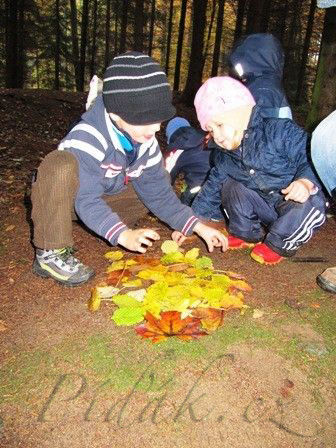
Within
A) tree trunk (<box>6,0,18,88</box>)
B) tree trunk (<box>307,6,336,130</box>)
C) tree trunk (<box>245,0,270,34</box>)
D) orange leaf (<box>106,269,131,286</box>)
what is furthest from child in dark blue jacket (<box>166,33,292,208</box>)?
tree trunk (<box>6,0,18,88</box>)

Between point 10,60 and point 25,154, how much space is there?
39.5 feet

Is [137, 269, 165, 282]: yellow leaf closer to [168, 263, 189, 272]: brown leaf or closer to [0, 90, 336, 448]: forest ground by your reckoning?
[168, 263, 189, 272]: brown leaf

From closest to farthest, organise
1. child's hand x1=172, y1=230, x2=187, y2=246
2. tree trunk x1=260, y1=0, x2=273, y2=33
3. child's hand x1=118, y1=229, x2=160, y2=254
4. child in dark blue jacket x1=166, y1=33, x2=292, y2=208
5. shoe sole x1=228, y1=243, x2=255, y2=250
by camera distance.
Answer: child's hand x1=118, y1=229, x2=160, y2=254 < child's hand x1=172, y1=230, x2=187, y2=246 < shoe sole x1=228, y1=243, x2=255, y2=250 < child in dark blue jacket x1=166, y1=33, x2=292, y2=208 < tree trunk x1=260, y1=0, x2=273, y2=33

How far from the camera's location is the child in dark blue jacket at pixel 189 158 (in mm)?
3826

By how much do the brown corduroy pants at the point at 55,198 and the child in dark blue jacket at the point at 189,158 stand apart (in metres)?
1.65

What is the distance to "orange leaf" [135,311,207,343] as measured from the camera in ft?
6.76

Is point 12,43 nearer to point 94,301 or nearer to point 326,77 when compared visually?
point 326,77

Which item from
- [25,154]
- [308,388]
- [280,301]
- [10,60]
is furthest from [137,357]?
[10,60]

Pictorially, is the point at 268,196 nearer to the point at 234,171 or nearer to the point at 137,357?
the point at 234,171

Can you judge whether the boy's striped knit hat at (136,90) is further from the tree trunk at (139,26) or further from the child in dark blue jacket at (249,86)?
the tree trunk at (139,26)

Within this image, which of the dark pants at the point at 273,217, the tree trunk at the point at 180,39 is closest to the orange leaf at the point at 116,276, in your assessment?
the dark pants at the point at 273,217

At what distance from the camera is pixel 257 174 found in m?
2.85

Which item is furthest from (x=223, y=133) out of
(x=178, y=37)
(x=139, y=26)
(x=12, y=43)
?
(x=178, y=37)

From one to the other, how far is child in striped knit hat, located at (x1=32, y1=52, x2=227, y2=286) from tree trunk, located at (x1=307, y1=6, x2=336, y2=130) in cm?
425
